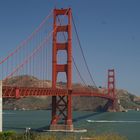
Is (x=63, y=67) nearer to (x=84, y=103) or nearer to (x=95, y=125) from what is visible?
(x=95, y=125)

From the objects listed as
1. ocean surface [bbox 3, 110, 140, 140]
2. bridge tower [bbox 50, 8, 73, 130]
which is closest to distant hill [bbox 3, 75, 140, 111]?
ocean surface [bbox 3, 110, 140, 140]

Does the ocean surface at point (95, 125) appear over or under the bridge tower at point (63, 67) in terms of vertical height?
under

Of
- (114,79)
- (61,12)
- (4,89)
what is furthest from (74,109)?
(4,89)

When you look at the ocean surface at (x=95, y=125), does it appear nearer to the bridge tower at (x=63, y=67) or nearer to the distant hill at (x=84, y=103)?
the bridge tower at (x=63, y=67)

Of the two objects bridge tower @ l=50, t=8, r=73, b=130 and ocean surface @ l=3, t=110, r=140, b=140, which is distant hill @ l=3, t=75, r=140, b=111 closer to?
ocean surface @ l=3, t=110, r=140, b=140

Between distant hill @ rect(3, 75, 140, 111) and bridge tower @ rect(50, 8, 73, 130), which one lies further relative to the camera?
distant hill @ rect(3, 75, 140, 111)

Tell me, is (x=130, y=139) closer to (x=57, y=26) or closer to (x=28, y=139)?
(x=57, y=26)

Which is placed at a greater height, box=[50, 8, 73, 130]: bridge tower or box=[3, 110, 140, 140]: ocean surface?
box=[50, 8, 73, 130]: bridge tower

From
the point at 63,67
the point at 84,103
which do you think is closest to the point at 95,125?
the point at 63,67

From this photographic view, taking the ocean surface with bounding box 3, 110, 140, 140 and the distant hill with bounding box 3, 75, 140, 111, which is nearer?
the ocean surface with bounding box 3, 110, 140, 140

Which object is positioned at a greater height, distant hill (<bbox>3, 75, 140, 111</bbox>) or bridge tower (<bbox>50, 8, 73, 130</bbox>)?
bridge tower (<bbox>50, 8, 73, 130</bbox>)

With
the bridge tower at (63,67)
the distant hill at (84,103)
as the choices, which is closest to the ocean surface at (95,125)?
the bridge tower at (63,67)
